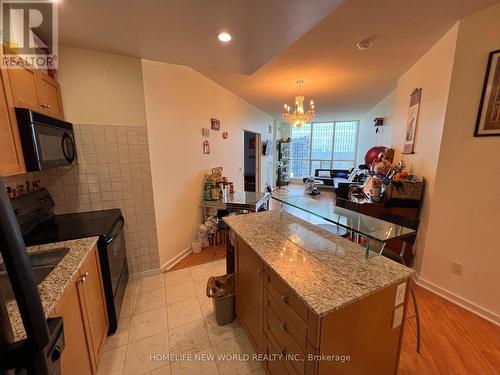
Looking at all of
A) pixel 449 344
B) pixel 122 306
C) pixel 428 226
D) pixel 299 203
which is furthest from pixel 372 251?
pixel 122 306

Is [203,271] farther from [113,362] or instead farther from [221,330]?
[113,362]

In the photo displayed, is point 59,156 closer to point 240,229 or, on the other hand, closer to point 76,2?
point 76,2

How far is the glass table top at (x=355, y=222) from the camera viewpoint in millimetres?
1213

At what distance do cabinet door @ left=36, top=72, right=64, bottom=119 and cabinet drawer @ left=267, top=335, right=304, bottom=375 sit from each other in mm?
2429

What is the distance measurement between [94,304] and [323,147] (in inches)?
365

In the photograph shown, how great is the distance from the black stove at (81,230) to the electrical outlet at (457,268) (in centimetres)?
320

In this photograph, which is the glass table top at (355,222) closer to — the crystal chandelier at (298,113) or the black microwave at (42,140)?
the black microwave at (42,140)

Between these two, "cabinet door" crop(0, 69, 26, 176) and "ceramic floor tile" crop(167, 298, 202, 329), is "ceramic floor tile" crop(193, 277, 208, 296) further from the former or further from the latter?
"cabinet door" crop(0, 69, 26, 176)

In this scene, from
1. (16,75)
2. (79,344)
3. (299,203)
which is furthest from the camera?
(299,203)

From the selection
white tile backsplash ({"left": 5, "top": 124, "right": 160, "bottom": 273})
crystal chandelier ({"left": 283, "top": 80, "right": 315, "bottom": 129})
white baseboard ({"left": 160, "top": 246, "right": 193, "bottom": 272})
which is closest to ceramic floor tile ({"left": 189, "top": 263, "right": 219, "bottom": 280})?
white baseboard ({"left": 160, "top": 246, "right": 193, "bottom": 272})

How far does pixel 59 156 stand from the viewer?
1741mm

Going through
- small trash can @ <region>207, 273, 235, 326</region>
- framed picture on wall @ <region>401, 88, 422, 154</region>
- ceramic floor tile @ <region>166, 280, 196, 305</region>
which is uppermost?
framed picture on wall @ <region>401, 88, 422, 154</region>

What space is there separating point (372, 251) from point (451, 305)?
5.44 ft

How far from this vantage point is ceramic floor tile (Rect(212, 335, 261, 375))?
1.54 m
